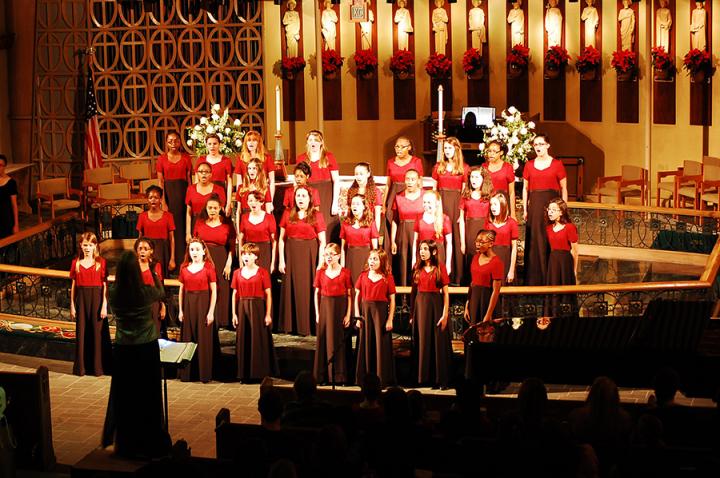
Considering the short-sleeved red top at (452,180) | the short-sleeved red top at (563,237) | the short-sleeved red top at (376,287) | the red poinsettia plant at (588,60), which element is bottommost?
the short-sleeved red top at (376,287)

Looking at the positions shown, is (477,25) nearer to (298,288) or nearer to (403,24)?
(403,24)

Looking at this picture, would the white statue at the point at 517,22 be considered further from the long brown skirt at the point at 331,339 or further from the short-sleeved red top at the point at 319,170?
the long brown skirt at the point at 331,339

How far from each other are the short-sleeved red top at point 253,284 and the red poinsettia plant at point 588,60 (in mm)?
9315

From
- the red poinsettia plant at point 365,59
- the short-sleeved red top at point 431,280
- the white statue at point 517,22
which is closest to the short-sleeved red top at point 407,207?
the short-sleeved red top at point 431,280

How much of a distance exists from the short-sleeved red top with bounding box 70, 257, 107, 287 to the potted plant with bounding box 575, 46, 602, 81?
981cm

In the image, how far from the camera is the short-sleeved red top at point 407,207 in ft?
40.3

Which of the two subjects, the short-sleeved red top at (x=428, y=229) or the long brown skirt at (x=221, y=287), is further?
the long brown skirt at (x=221, y=287)

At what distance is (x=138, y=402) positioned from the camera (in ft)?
29.3

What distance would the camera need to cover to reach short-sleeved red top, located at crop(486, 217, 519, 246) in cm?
1243

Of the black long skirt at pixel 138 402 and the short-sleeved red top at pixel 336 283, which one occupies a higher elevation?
the short-sleeved red top at pixel 336 283

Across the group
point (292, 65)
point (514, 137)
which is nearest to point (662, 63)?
point (514, 137)

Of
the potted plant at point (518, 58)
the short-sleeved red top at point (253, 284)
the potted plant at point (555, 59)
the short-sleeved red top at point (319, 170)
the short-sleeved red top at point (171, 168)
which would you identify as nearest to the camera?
the short-sleeved red top at point (253, 284)

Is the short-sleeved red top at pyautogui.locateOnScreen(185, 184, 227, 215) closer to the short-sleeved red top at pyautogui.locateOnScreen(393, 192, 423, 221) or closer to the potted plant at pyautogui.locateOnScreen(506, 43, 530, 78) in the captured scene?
the short-sleeved red top at pyautogui.locateOnScreen(393, 192, 423, 221)

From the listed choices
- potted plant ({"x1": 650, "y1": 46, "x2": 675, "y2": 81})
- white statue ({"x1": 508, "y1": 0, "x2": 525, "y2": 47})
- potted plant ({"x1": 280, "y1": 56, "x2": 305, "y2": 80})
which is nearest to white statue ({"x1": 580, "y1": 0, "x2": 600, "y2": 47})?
white statue ({"x1": 508, "y1": 0, "x2": 525, "y2": 47})
